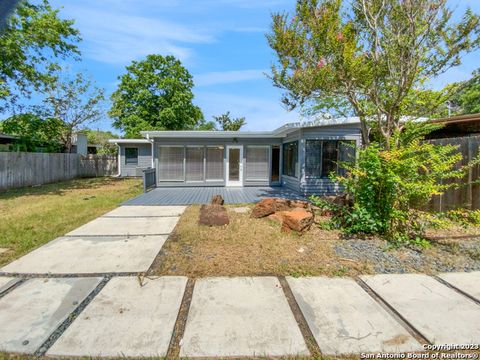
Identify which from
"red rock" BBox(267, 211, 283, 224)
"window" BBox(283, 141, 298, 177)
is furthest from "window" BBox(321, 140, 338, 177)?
"red rock" BBox(267, 211, 283, 224)

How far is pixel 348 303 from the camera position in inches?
104

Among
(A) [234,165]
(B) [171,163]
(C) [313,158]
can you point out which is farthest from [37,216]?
(C) [313,158]

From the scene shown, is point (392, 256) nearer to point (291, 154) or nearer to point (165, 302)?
point (165, 302)

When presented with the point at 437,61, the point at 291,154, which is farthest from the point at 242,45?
the point at 437,61

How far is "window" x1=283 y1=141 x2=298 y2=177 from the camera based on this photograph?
34.2 feet

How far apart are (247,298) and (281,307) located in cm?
37

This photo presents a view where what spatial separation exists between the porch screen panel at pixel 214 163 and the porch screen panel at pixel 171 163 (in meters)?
1.22

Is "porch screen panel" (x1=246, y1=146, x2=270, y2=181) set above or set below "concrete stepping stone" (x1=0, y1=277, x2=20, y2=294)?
above

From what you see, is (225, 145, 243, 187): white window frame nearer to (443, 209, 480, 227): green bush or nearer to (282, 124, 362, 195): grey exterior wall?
(282, 124, 362, 195): grey exterior wall

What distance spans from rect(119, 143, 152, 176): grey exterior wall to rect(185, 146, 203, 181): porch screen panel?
23.7 ft

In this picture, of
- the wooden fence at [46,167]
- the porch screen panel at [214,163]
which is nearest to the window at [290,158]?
the porch screen panel at [214,163]

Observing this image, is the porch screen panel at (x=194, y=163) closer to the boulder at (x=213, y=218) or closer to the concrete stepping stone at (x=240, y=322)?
the boulder at (x=213, y=218)

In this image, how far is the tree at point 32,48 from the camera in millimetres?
10109

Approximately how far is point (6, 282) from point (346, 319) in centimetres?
385
